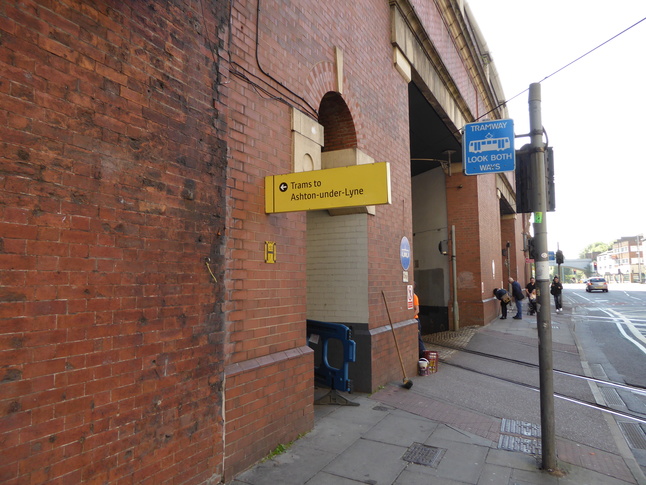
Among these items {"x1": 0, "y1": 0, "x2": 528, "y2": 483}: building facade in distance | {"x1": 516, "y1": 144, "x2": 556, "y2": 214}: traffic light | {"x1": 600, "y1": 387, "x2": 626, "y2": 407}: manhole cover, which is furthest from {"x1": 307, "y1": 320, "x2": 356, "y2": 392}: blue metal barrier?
{"x1": 600, "y1": 387, "x2": 626, "y2": 407}: manhole cover

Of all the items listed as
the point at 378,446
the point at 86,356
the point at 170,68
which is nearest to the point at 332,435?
the point at 378,446

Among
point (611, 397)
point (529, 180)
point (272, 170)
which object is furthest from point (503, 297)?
point (272, 170)

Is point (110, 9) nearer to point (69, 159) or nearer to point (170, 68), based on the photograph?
point (170, 68)

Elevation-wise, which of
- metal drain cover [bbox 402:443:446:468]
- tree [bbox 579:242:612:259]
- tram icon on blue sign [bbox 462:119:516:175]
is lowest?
metal drain cover [bbox 402:443:446:468]

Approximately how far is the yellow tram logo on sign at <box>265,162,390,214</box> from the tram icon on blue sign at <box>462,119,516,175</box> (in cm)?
220

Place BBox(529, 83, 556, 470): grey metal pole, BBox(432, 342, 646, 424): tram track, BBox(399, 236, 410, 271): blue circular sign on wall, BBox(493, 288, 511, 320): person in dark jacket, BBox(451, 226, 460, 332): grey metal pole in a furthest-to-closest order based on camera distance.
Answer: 1. BBox(493, 288, 511, 320): person in dark jacket
2. BBox(451, 226, 460, 332): grey metal pole
3. BBox(399, 236, 410, 271): blue circular sign on wall
4. BBox(432, 342, 646, 424): tram track
5. BBox(529, 83, 556, 470): grey metal pole

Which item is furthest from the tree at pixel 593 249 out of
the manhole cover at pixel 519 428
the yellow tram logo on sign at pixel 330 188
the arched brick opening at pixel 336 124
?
the yellow tram logo on sign at pixel 330 188

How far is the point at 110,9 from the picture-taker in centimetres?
307

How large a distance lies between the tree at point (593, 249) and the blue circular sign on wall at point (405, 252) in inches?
6528

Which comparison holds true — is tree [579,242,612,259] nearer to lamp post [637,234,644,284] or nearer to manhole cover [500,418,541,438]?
lamp post [637,234,644,284]

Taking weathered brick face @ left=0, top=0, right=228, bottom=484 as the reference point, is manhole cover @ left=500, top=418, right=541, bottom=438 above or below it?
below

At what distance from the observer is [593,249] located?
163m

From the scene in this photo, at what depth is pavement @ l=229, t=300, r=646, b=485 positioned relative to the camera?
4113 millimetres

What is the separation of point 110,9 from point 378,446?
4.72m
